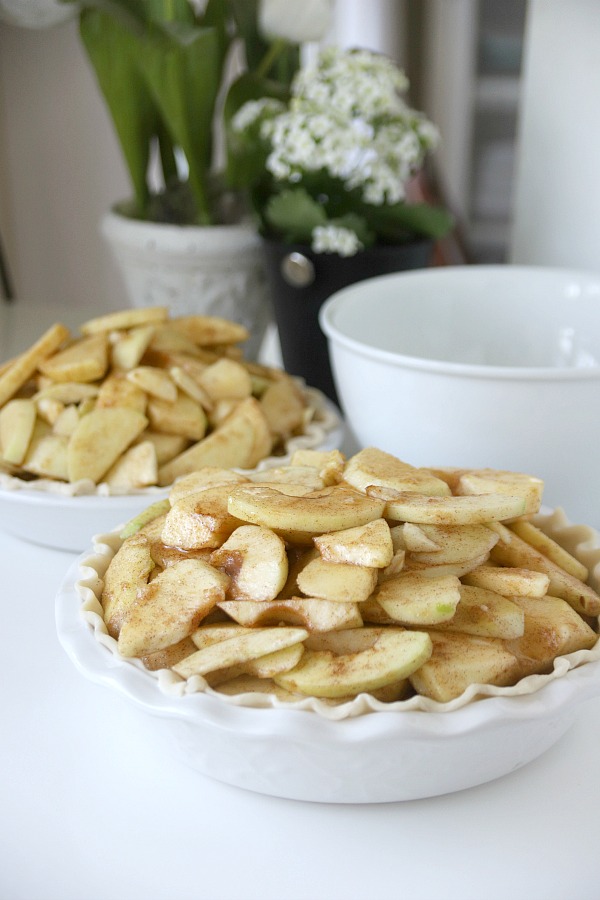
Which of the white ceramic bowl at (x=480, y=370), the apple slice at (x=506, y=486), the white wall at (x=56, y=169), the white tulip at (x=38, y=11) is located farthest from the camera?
the white wall at (x=56, y=169)

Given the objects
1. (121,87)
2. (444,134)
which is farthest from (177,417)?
(444,134)

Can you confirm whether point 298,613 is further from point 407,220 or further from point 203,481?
point 407,220

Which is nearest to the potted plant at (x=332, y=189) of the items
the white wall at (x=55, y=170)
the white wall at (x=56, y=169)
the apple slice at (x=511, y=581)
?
the apple slice at (x=511, y=581)

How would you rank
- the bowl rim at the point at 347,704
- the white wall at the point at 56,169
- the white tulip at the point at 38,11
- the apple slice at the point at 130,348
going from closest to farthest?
1. the bowl rim at the point at 347,704
2. the apple slice at the point at 130,348
3. the white tulip at the point at 38,11
4. the white wall at the point at 56,169

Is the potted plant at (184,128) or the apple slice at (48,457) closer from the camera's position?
the apple slice at (48,457)

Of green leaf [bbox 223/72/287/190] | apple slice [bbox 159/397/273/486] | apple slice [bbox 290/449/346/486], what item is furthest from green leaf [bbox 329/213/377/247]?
apple slice [bbox 290/449/346/486]

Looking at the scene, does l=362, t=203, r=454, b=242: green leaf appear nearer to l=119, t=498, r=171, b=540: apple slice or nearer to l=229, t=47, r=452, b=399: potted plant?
l=229, t=47, r=452, b=399: potted plant

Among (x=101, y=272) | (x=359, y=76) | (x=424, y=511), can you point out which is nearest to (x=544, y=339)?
(x=359, y=76)

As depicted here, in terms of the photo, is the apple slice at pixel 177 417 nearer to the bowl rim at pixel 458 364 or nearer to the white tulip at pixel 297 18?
the bowl rim at pixel 458 364
